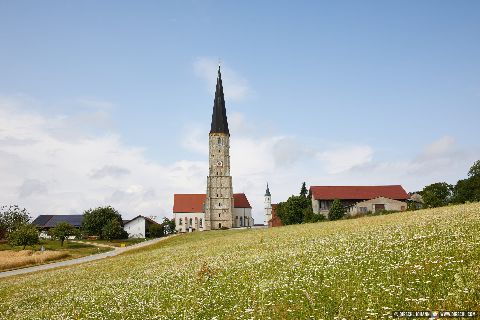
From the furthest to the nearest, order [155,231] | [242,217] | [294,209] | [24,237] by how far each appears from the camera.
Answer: [242,217] < [155,231] < [294,209] < [24,237]

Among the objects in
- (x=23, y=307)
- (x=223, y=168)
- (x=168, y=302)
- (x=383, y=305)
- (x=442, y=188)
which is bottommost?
(x=23, y=307)

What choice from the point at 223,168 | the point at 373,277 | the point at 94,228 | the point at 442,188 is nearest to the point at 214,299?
the point at 373,277

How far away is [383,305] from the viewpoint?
8414 millimetres

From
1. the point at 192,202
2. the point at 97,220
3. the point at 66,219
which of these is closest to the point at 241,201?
the point at 192,202

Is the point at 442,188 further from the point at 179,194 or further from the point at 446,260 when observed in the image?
the point at 179,194

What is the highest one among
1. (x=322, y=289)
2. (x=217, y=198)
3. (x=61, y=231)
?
(x=217, y=198)

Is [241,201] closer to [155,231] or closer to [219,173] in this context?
[219,173]

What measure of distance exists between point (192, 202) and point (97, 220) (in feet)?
167

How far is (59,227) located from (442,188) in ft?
314

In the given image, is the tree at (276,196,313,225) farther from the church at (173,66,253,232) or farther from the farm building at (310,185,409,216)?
the church at (173,66,253,232)

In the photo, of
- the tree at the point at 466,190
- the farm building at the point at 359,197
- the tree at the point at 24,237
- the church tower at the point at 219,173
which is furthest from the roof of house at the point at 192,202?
the tree at the point at 466,190

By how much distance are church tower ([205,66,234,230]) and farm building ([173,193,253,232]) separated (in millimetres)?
20451

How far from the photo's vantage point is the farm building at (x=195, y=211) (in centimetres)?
16512

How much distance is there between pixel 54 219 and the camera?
171375 mm
